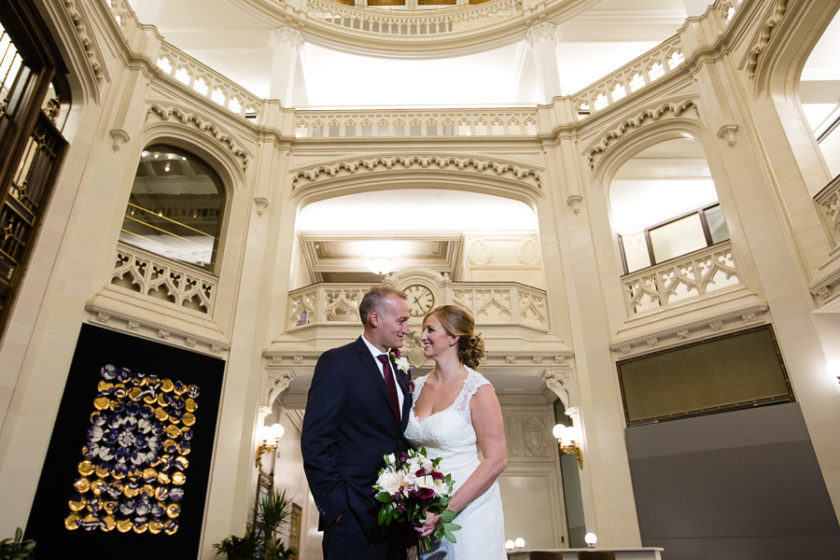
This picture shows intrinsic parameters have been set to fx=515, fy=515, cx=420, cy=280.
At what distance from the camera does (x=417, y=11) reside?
45.9 feet

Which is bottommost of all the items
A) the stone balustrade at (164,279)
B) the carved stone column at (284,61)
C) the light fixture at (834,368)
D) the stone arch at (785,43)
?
the light fixture at (834,368)

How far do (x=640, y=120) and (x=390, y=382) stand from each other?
841cm

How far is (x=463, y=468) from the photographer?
2316mm

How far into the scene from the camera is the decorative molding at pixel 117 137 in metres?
7.62

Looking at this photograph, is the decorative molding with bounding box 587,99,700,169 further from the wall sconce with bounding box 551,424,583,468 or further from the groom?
the groom

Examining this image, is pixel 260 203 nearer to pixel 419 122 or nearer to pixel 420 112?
pixel 419 122

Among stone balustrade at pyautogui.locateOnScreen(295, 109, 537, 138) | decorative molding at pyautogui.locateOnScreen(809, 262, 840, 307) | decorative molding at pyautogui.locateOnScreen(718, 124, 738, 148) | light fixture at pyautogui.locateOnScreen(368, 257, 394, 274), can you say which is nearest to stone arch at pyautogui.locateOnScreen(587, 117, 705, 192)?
decorative molding at pyautogui.locateOnScreen(718, 124, 738, 148)

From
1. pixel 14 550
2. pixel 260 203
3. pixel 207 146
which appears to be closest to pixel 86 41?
pixel 207 146

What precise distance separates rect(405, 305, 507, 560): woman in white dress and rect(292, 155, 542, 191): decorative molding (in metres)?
7.86

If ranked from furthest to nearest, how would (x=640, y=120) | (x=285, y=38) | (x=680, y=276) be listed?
(x=285, y=38)
(x=640, y=120)
(x=680, y=276)

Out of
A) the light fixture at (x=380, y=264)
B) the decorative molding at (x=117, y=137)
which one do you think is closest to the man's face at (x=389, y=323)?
the decorative molding at (x=117, y=137)

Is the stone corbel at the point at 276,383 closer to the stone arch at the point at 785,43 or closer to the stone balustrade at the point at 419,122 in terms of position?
the stone balustrade at the point at 419,122

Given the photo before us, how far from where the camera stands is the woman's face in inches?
103

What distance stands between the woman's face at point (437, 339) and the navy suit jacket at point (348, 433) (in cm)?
30
